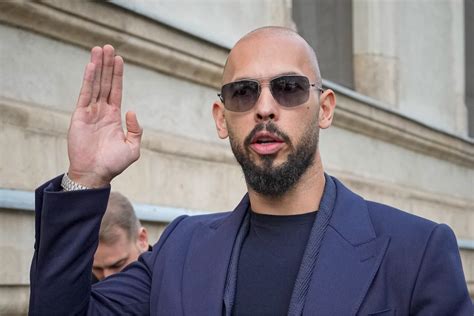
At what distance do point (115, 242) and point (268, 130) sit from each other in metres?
2.05

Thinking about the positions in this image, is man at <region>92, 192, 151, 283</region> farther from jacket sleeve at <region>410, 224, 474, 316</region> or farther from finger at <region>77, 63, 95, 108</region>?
jacket sleeve at <region>410, 224, 474, 316</region>

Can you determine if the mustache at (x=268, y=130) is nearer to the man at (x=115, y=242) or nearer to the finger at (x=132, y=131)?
the finger at (x=132, y=131)

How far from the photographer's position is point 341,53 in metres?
9.80

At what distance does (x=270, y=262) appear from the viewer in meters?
2.76

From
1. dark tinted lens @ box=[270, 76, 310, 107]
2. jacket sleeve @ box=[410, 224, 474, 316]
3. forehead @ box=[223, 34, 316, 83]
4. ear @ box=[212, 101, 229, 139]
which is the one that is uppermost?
forehead @ box=[223, 34, 316, 83]

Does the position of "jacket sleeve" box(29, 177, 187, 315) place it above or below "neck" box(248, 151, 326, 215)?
below

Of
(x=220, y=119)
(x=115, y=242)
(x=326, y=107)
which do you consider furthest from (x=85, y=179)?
(x=115, y=242)

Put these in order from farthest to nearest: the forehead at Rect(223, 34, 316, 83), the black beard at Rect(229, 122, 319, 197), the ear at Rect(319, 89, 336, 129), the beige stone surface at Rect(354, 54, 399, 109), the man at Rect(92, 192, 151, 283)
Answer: the beige stone surface at Rect(354, 54, 399, 109) < the man at Rect(92, 192, 151, 283) < the ear at Rect(319, 89, 336, 129) < the forehead at Rect(223, 34, 316, 83) < the black beard at Rect(229, 122, 319, 197)

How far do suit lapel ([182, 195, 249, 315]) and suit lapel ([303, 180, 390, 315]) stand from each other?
0.24 metres

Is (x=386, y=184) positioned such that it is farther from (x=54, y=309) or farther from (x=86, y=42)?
(x=54, y=309)

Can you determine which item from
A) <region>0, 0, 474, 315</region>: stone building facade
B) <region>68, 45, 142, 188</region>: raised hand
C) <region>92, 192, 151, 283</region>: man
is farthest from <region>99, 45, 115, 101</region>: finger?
<region>0, 0, 474, 315</region>: stone building facade

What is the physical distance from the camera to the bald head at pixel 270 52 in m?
2.93

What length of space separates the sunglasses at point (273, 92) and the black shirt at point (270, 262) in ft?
0.93

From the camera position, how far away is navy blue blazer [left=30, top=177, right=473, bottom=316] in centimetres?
259
